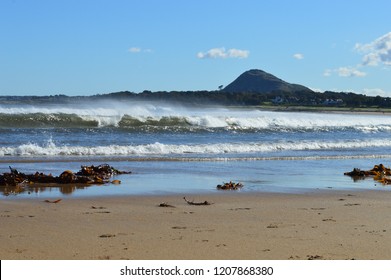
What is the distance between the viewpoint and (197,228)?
265 inches

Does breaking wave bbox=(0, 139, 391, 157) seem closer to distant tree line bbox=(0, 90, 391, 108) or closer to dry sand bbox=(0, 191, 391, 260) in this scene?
dry sand bbox=(0, 191, 391, 260)

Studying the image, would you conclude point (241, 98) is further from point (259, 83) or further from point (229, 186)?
point (229, 186)

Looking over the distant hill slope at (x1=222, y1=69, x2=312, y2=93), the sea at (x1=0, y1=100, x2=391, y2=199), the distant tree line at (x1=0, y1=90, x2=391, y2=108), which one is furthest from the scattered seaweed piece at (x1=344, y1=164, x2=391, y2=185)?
the distant hill slope at (x1=222, y1=69, x2=312, y2=93)

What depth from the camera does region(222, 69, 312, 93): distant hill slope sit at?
146875 millimetres

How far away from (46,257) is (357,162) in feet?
40.4

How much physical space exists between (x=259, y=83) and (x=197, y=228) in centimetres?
14513

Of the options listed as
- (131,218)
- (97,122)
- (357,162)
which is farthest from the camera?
(97,122)

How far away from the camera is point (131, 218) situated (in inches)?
290

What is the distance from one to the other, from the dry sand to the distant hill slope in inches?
5380

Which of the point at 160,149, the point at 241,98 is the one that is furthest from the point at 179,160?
the point at 241,98

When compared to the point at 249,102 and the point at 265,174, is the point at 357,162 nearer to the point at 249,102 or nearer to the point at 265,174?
the point at 265,174

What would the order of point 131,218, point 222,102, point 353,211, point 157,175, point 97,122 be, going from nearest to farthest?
point 131,218
point 353,211
point 157,175
point 97,122
point 222,102

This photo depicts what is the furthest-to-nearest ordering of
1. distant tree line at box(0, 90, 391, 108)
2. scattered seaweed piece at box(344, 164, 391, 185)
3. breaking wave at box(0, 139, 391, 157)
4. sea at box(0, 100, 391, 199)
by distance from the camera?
distant tree line at box(0, 90, 391, 108) < breaking wave at box(0, 139, 391, 157) < scattered seaweed piece at box(344, 164, 391, 185) < sea at box(0, 100, 391, 199)
